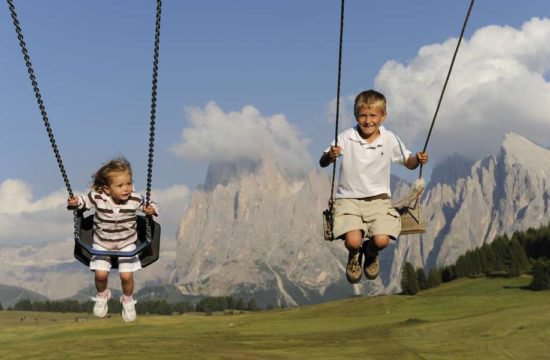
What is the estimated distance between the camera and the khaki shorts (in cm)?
1234

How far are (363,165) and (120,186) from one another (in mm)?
4238

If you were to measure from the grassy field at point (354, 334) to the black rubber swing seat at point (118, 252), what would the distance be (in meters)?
63.9

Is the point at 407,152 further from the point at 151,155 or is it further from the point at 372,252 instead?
the point at 151,155

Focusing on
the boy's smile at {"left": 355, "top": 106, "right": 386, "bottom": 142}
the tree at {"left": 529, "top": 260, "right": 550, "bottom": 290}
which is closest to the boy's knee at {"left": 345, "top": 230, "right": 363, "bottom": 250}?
the boy's smile at {"left": 355, "top": 106, "right": 386, "bottom": 142}

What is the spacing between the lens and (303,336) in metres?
97.6

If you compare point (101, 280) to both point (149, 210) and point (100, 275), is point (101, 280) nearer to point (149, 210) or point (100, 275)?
point (100, 275)

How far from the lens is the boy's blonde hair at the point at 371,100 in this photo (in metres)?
11.8

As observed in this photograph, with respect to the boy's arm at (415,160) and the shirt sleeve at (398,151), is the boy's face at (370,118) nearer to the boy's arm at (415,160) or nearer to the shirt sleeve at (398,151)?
the shirt sleeve at (398,151)

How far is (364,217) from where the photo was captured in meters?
12.4

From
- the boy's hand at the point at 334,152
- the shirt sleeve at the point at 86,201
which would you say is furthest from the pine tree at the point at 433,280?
the shirt sleeve at the point at 86,201

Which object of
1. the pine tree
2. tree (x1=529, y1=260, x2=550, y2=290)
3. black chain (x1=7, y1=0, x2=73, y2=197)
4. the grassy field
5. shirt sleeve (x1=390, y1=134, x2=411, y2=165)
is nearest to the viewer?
black chain (x1=7, y1=0, x2=73, y2=197)

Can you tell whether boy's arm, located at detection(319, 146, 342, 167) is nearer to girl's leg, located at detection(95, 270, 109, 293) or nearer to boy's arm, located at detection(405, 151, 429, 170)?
boy's arm, located at detection(405, 151, 429, 170)

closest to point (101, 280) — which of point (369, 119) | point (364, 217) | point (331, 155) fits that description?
point (331, 155)

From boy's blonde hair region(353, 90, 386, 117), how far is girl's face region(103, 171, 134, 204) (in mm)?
4105
